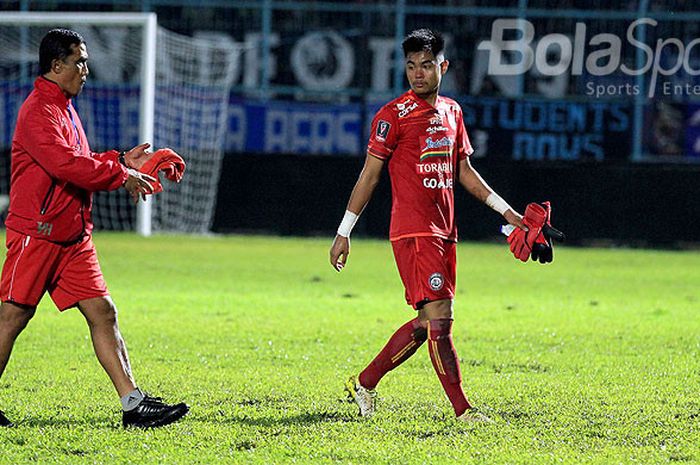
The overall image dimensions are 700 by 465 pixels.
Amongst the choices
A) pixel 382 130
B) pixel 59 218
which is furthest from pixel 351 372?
pixel 59 218

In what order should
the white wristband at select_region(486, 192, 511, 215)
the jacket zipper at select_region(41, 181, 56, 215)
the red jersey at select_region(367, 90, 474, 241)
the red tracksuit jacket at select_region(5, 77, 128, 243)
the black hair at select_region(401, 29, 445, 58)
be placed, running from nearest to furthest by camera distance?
the red tracksuit jacket at select_region(5, 77, 128, 243)
the jacket zipper at select_region(41, 181, 56, 215)
the black hair at select_region(401, 29, 445, 58)
the red jersey at select_region(367, 90, 474, 241)
the white wristband at select_region(486, 192, 511, 215)

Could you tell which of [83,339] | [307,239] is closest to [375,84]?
[307,239]

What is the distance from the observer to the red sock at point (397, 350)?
6523mm

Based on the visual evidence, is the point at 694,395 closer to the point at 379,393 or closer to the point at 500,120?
the point at 379,393

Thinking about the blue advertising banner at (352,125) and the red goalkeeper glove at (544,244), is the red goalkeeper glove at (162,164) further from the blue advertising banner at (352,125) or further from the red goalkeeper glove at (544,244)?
the blue advertising banner at (352,125)

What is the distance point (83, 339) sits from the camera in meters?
9.56

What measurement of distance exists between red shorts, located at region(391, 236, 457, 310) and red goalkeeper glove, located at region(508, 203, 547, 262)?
0.32 meters

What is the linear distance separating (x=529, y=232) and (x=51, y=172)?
2243 millimetres

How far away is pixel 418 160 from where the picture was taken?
6355 millimetres

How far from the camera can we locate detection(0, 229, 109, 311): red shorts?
6.00 meters

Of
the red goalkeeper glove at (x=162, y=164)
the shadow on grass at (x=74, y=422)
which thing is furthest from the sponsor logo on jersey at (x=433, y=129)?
the shadow on grass at (x=74, y=422)

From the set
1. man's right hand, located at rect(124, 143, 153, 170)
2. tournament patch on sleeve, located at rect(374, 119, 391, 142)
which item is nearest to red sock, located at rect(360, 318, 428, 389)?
tournament patch on sleeve, located at rect(374, 119, 391, 142)

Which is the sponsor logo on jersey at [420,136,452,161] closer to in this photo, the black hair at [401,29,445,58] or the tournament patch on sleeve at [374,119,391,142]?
the tournament patch on sleeve at [374,119,391,142]

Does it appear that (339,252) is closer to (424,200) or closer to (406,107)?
(424,200)
